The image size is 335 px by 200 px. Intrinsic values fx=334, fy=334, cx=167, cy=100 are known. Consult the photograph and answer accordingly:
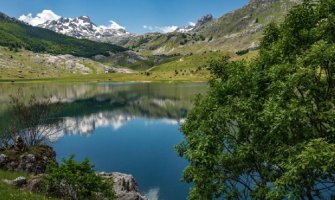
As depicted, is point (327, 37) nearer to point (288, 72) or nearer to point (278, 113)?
point (288, 72)

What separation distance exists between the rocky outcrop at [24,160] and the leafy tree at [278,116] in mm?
24075

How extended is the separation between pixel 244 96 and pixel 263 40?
7.68 meters

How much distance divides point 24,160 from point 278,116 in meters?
38.0

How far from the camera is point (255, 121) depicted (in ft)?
99.1

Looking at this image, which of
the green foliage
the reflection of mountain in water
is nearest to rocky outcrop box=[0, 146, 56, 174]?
the green foliage

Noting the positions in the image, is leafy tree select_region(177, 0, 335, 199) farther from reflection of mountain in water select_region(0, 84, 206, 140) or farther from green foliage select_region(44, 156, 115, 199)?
reflection of mountain in water select_region(0, 84, 206, 140)

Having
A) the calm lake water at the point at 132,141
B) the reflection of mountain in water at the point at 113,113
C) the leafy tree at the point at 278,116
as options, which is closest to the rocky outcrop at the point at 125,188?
the calm lake water at the point at 132,141

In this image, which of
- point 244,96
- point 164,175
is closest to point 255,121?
point 244,96

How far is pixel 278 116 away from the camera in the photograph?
23906 millimetres

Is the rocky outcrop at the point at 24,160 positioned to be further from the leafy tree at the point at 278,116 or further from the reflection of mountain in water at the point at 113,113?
the reflection of mountain in water at the point at 113,113

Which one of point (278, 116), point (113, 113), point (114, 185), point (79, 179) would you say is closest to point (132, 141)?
point (114, 185)

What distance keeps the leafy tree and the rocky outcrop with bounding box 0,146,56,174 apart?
24075mm

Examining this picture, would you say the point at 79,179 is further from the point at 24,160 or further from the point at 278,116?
the point at 24,160

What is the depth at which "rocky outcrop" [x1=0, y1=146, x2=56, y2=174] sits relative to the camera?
4697 cm
